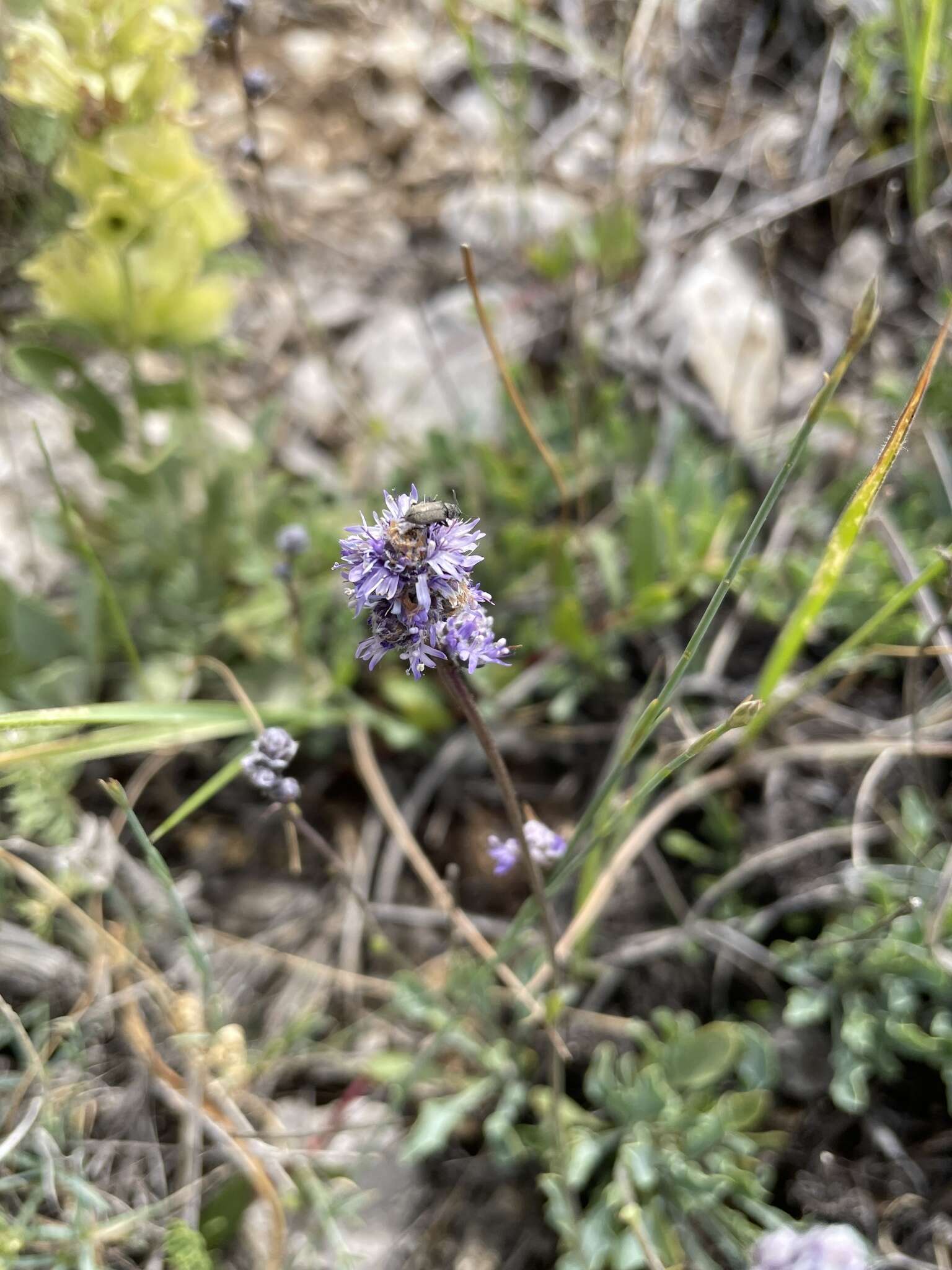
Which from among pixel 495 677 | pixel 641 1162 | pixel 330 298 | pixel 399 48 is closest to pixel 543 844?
pixel 641 1162

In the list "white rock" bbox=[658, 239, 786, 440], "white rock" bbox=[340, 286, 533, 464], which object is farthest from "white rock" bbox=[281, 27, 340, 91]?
"white rock" bbox=[658, 239, 786, 440]

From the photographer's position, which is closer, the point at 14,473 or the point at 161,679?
the point at 161,679

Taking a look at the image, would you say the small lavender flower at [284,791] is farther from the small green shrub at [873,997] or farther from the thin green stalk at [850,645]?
the small green shrub at [873,997]

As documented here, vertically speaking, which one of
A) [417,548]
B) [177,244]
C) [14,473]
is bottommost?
[417,548]

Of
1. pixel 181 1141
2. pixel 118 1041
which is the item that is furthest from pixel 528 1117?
pixel 118 1041

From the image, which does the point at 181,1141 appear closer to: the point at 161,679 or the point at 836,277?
the point at 161,679

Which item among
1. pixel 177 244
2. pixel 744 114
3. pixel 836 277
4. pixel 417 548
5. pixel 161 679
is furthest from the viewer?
pixel 744 114

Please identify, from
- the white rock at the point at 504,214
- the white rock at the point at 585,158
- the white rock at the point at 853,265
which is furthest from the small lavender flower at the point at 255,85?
the white rock at the point at 853,265

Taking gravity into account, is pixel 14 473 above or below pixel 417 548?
above
